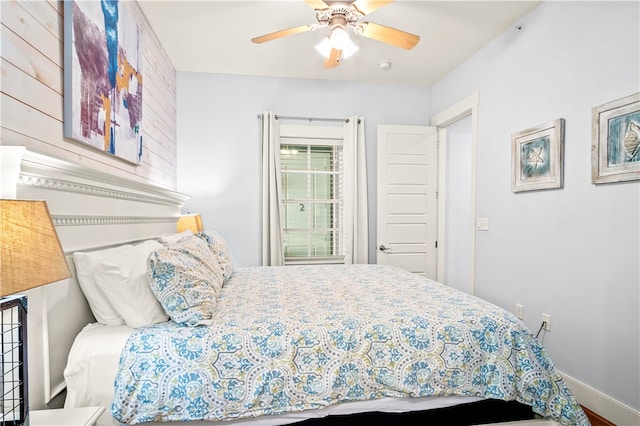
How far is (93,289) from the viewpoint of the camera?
4.69ft

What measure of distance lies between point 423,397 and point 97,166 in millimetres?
1977

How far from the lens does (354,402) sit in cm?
135

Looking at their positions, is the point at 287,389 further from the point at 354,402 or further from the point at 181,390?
the point at 181,390

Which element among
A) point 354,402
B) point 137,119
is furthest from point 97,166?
point 354,402

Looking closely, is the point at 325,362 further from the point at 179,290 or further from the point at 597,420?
the point at 597,420

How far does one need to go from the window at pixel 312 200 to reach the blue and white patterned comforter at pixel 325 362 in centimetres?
224

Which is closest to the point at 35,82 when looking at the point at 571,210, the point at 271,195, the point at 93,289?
the point at 93,289

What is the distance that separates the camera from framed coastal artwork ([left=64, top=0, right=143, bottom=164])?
4.83 ft

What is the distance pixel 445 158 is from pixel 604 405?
2.64m

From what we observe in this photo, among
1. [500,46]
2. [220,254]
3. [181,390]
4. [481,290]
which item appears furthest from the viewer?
[481,290]

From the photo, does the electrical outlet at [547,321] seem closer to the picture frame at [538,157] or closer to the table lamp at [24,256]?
the picture frame at [538,157]

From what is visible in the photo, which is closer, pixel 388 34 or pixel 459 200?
pixel 388 34

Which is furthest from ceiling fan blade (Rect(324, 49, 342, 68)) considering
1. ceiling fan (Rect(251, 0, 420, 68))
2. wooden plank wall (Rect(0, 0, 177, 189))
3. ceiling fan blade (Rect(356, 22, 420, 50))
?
wooden plank wall (Rect(0, 0, 177, 189))

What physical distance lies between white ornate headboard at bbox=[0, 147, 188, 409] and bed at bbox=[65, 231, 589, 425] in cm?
7
